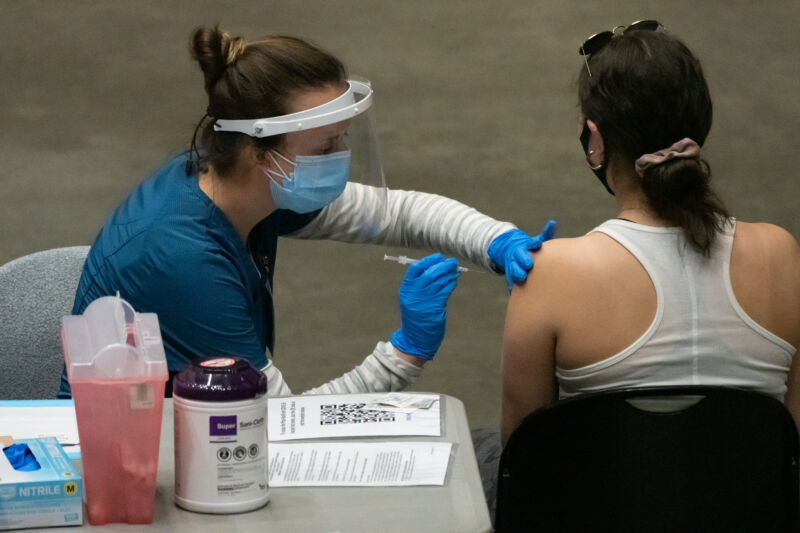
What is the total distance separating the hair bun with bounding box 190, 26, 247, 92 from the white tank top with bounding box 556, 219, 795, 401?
2.39 ft

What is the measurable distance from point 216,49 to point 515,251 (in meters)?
0.64

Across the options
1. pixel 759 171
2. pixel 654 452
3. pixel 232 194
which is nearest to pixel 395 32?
pixel 759 171

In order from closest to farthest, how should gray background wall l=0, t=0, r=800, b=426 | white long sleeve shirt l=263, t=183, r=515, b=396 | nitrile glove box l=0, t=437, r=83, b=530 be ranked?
nitrile glove box l=0, t=437, r=83, b=530
white long sleeve shirt l=263, t=183, r=515, b=396
gray background wall l=0, t=0, r=800, b=426

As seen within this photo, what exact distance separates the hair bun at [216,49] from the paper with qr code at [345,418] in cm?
62

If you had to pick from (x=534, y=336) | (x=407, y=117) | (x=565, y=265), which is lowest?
(x=534, y=336)

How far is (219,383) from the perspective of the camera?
0.95 meters

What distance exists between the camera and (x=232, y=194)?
171 centimetres

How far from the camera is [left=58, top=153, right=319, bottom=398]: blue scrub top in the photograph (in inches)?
63.3

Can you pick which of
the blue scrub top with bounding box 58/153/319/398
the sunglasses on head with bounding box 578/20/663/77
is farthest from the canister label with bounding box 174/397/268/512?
the sunglasses on head with bounding box 578/20/663/77

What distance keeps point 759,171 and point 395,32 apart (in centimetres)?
138

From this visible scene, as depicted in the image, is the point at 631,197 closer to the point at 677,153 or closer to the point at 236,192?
the point at 677,153

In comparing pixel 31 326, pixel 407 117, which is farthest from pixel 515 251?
pixel 407 117

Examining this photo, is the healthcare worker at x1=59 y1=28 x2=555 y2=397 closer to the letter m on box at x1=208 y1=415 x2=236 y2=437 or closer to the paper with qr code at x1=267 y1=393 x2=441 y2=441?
the paper with qr code at x1=267 y1=393 x2=441 y2=441

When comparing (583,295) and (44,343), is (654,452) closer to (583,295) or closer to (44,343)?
(583,295)
